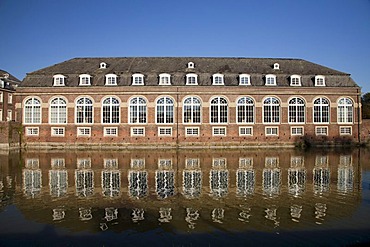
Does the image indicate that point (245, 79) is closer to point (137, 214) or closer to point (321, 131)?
point (321, 131)

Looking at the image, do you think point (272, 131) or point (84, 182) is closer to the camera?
point (84, 182)

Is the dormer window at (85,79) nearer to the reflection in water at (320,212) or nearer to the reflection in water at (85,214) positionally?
the reflection in water at (85,214)

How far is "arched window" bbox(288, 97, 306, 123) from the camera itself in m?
36.6

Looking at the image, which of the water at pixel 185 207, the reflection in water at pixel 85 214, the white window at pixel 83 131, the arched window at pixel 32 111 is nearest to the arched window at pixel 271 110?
the water at pixel 185 207

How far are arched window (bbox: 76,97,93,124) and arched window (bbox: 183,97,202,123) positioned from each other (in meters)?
12.0

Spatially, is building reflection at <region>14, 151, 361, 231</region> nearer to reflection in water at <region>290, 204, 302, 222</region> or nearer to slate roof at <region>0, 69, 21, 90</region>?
reflection in water at <region>290, 204, 302, 222</region>

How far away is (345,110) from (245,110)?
13585 mm

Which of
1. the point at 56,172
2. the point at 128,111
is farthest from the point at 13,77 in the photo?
the point at 56,172

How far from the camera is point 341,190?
43.3 ft

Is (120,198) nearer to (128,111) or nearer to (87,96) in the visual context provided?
(128,111)

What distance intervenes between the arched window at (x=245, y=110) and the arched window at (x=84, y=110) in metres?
18.9

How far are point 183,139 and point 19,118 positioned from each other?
21226 mm

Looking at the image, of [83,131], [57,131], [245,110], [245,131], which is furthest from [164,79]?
[57,131]

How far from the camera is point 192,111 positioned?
36.0m
